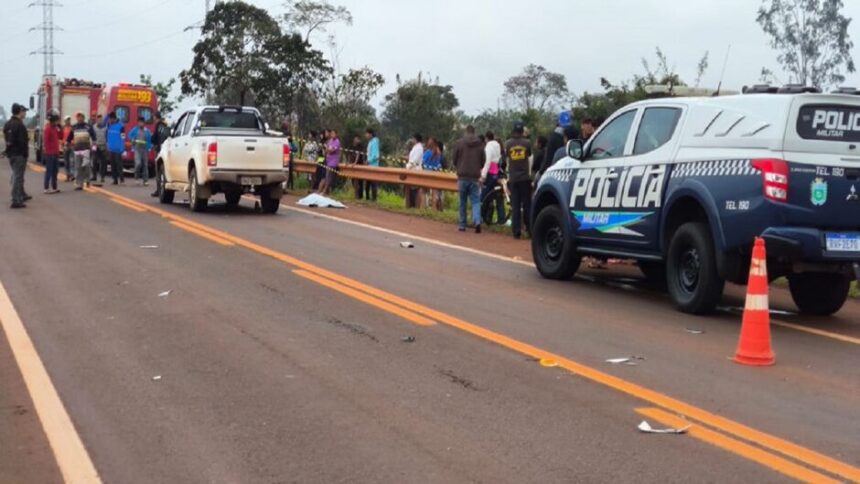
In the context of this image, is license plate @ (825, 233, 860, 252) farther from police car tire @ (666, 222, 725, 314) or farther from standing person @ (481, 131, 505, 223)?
standing person @ (481, 131, 505, 223)

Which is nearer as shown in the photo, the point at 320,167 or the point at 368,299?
the point at 368,299

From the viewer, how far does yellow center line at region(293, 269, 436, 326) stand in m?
9.12

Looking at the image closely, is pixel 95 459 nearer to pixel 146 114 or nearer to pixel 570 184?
pixel 570 184

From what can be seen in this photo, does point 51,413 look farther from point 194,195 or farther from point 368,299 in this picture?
point 194,195

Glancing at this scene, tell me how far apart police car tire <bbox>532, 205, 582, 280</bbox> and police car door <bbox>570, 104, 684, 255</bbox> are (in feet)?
0.84

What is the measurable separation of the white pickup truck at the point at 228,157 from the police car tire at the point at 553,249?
818 cm

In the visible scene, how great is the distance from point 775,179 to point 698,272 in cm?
128

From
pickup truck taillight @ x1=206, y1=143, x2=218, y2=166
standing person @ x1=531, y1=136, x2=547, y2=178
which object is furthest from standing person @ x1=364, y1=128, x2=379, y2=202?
standing person @ x1=531, y1=136, x2=547, y2=178

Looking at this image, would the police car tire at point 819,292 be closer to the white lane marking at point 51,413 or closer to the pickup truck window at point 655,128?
the pickup truck window at point 655,128

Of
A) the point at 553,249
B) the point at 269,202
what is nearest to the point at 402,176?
the point at 269,202

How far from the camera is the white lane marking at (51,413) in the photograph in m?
5.23

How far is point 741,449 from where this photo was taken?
18.1 ft

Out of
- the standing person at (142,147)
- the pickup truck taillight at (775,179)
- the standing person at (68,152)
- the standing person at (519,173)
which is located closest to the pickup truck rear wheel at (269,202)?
the standing person at (519,173)

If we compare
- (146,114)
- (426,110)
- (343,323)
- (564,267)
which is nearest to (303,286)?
(343,323)
